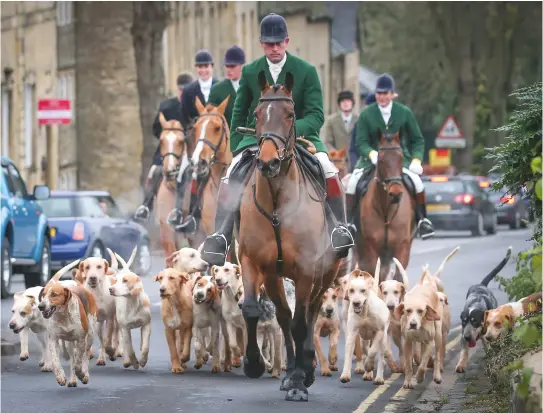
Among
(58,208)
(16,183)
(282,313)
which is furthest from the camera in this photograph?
(58,208)

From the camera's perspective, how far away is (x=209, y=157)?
1750 cm

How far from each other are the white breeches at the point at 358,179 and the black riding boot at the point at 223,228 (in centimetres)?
528

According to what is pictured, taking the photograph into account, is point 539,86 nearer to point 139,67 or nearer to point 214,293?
point 214,293

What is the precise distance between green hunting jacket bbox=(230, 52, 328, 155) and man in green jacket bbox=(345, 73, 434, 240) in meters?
4.76

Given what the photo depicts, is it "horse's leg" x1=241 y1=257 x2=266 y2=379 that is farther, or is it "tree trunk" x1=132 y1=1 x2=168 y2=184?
"tree trunk" x1=132 y1=1 x2=168 y2=184

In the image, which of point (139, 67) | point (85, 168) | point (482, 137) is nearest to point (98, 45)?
point (85, 168)

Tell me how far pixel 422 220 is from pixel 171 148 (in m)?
2.76

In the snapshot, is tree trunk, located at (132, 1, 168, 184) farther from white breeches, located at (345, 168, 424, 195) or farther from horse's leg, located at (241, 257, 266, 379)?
horse's leg, located at (241, 257, 266, 379)

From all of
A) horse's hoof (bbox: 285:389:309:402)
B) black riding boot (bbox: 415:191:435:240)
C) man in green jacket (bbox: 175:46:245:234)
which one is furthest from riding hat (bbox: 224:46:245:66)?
horse's hoof (bbox: 285:389:309:402)

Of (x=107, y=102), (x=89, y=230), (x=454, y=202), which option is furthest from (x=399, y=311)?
(x=107, y=102)

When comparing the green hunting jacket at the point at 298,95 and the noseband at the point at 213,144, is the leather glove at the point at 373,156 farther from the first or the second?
the green hunting jacket at the point at 298,95

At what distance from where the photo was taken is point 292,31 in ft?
274

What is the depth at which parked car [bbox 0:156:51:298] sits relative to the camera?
24.5 m

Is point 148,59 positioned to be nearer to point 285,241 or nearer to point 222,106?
point 222,106
